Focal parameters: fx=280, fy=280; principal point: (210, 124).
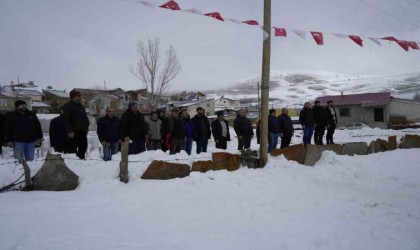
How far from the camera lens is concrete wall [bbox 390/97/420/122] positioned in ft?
105

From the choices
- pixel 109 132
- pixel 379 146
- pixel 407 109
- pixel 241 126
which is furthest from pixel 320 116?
pixel 407 109

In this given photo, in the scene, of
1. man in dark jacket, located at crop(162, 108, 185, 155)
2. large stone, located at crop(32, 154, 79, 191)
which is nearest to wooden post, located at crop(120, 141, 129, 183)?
large stone, located at crop(32, 154, 79, 191)

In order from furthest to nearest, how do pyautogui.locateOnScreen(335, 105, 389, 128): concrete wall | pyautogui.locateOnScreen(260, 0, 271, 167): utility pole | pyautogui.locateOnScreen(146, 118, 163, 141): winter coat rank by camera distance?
pyautogui.locateOnScreen(335, 105, 389, 128): concrete wall, pyautogui.locateOnScreen(146, 118, 163, 141): winter coat, pyautogui.locateOnScreen(260, 0, 271, 167): utility pole

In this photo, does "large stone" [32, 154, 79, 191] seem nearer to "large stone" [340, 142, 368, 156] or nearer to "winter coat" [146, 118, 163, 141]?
"winter coat" [146, 118, 163, 141]

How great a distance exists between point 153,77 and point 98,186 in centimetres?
2386

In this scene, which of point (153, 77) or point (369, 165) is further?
point (153, 77)

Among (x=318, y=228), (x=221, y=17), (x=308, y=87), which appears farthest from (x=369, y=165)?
(x=308, y=87)

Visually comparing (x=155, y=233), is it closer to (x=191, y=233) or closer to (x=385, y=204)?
(x=191, y=233)

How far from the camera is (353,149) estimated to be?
29.1 feet

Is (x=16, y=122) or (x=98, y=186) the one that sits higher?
(x=16, y=122)

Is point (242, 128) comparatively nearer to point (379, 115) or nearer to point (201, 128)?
point (201, 128)

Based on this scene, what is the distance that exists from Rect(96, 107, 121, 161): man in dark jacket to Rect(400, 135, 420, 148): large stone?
1055 centimetres

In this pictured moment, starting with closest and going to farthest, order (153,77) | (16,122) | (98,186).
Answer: (98,186), (16,122), (153,77)

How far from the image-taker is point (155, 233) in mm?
3371
